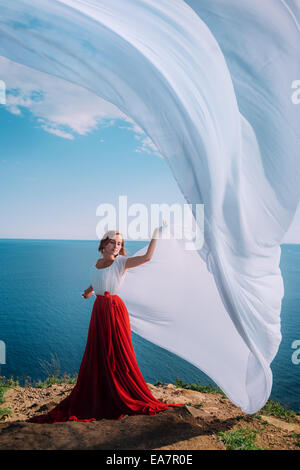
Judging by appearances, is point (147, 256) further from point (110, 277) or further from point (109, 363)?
point (109, 363)

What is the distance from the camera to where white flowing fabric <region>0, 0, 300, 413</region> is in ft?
10.2

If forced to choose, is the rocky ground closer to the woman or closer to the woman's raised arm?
the woman

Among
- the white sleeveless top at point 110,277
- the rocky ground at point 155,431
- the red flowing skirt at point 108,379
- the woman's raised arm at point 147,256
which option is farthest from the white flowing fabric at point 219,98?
the white sleeveless top at point 110,277

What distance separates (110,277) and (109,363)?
118cm

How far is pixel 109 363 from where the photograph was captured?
4438 mm

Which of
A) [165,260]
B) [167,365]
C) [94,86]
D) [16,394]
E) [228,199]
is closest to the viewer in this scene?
[228,199]

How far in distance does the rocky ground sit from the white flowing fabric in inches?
25.4

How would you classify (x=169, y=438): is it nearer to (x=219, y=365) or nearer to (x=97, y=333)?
(x=219, y=365)

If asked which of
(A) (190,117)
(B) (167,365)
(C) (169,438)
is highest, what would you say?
(A) (190,117)

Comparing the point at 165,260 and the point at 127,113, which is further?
the point at 165,260

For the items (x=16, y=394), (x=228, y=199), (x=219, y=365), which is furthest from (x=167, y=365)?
(x=228, y=199)

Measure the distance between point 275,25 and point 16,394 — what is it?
702 centimetres

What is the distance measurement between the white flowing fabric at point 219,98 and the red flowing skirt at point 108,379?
1.32 m

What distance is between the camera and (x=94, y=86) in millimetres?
3619
